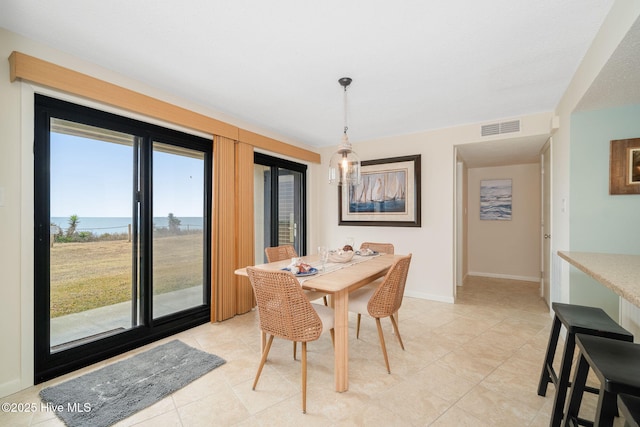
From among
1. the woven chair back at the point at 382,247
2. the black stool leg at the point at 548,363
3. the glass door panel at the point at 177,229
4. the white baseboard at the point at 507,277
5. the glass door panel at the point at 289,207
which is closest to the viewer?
the black stool leg at the point at 548,363

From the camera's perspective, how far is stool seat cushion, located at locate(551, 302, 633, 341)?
1.39 metres

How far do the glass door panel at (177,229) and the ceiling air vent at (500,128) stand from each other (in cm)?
361

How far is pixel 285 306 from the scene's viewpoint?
1.78 m

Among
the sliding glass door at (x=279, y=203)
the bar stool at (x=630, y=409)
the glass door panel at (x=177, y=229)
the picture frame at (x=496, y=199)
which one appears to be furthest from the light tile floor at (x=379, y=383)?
the picture frame at (x=496, y=199)

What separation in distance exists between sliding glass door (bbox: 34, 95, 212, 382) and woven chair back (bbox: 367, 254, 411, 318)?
6.84 ft

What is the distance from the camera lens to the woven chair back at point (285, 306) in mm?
1729

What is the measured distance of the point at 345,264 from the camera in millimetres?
2588

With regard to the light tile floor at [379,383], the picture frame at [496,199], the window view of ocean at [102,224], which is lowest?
the light tile floor at [379,383]

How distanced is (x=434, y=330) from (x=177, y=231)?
2987 millimetres

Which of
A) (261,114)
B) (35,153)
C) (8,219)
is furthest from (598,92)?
(8,219)

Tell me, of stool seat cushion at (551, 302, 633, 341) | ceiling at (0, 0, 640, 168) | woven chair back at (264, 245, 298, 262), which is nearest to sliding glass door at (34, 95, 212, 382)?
ceiling at (0, 0, 640, 168)

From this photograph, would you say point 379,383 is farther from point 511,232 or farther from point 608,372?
point 511,232

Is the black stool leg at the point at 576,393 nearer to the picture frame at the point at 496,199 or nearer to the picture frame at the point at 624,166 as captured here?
the picture frame at the point at 624,166

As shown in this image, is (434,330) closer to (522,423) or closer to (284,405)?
(522,423)
